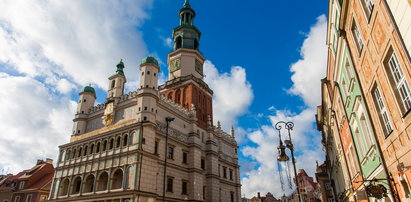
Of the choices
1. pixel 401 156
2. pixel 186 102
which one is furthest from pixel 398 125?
pixel 186 102

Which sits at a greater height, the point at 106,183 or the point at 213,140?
the point at 213,140

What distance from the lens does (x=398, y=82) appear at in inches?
356

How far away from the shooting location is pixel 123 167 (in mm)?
30469

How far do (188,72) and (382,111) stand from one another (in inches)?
1596

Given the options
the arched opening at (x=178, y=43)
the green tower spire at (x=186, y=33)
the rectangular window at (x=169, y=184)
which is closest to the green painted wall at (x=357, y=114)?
the rectangular window at (x=169, y=184)

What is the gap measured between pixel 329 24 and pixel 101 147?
1147 inches

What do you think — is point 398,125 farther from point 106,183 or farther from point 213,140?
point 213,140

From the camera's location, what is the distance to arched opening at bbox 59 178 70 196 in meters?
34.3

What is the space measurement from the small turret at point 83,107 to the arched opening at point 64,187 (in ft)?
23.2

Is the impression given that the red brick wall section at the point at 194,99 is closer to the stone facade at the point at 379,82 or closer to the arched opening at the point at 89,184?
the arched opening at the point at 89,184

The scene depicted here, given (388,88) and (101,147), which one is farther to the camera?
(101,147)

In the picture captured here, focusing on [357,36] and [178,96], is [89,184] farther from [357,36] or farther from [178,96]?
[357,36]

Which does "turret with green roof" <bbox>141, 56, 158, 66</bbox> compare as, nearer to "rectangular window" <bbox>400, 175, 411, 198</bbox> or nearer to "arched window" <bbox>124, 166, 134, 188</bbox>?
"arched window" <bbox>124, 166, 134, 188</bbox>

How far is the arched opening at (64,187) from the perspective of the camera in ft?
113
